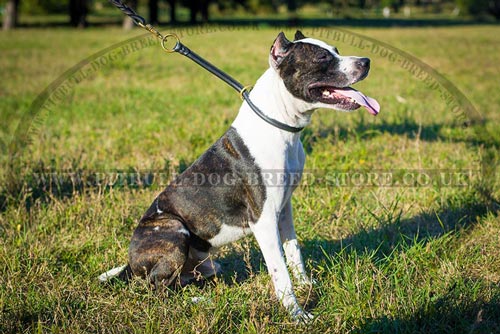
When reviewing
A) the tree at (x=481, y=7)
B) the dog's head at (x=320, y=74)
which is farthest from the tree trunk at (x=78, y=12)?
the dog's head at (x=320, y=74)

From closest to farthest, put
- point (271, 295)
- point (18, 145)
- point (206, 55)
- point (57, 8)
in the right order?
point (271, 295) → point (18, 145) → point (206, 55) → point (57, 8)

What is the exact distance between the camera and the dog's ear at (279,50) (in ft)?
10.5

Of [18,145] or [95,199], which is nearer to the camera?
[95,199]

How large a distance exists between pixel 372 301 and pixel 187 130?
4.41 m

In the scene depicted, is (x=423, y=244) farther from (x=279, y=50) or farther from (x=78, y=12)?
(x=78, y=12)

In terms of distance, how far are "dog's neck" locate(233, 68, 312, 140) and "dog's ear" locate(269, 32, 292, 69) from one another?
0.06 meters

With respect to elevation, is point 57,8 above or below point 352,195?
below

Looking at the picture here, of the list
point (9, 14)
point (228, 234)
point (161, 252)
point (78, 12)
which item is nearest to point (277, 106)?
point (228, 234)

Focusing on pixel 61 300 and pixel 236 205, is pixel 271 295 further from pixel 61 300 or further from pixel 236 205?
pixel 61 300

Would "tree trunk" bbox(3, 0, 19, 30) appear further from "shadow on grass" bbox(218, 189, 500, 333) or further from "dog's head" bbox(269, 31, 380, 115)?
"dog's head" bbox(269, 31, 380, 115)

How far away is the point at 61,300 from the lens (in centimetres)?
329

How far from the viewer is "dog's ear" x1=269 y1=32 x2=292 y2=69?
3.21 meters

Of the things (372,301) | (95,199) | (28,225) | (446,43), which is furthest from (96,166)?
(446,43)

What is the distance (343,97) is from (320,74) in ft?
0.62
